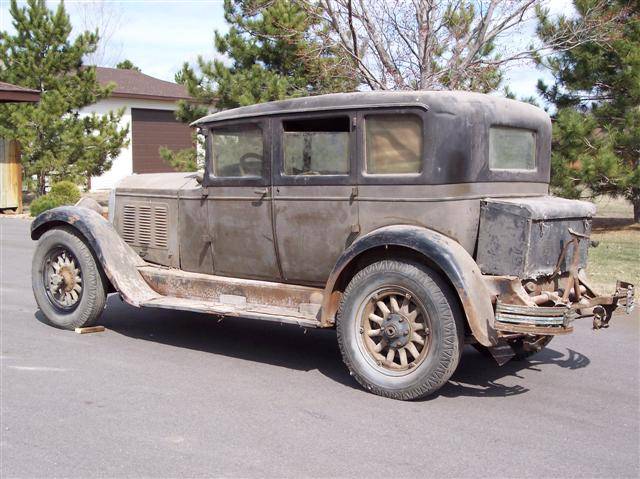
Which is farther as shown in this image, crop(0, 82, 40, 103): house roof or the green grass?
crop(0, 82, 40, 103): house roof

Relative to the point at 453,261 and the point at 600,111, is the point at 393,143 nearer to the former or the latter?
the point at 453,261

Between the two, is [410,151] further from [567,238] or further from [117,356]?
[117,356]

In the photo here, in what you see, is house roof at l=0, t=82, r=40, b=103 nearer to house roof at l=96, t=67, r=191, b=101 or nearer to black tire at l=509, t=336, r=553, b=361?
house roof at l=96, t=67, r=191, b=101

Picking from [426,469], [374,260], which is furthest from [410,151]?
[426,469]

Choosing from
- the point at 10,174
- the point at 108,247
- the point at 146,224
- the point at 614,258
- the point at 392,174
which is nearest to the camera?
the point at 392,174

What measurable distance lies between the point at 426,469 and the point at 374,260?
172 cm

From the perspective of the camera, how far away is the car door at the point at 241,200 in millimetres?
5559

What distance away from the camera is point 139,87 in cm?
2956

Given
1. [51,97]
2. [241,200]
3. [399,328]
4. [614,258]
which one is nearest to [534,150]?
[399,328]

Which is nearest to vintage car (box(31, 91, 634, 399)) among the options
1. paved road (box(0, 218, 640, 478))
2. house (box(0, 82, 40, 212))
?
paved road (box(0, 218, 640, 478))

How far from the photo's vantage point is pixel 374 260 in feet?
16.3

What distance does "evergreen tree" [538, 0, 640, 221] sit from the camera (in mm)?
13367

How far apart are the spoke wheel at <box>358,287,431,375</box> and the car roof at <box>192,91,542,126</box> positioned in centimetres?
130

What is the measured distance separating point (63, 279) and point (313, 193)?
2.74m
